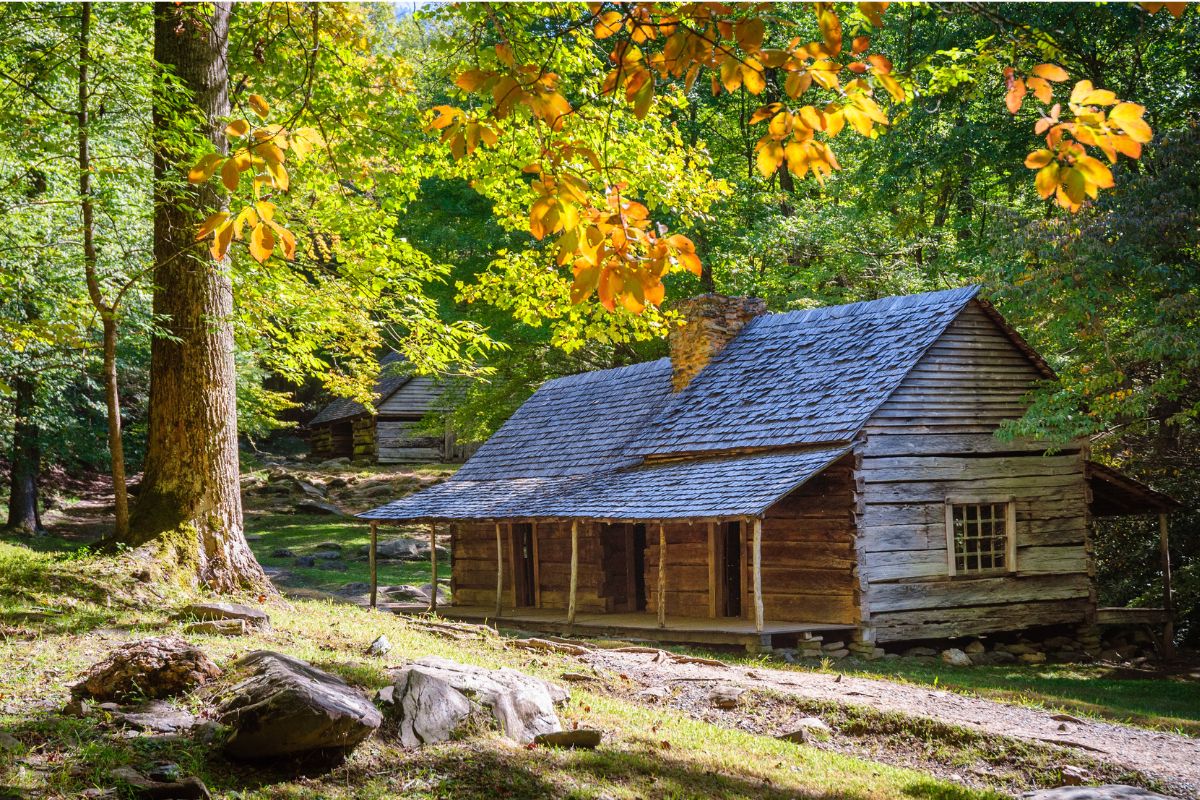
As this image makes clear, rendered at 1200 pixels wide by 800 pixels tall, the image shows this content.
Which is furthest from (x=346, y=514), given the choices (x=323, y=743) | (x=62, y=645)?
(x=323, y=743)

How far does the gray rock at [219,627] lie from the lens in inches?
326

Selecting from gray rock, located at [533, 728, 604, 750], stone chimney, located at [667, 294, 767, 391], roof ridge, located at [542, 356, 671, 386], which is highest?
stone chimney, located at [667, 294, 767, 391]

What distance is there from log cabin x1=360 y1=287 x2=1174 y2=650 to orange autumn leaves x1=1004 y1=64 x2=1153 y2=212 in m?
10.6

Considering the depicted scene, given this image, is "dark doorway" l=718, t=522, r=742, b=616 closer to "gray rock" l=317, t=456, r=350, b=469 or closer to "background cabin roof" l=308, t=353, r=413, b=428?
"background cabin roof" l=308, t=353, r=413, b=428

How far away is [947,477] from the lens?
16312 mm

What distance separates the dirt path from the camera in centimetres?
806

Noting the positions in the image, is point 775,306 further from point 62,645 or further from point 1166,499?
point 62,645

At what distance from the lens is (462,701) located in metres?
6.80

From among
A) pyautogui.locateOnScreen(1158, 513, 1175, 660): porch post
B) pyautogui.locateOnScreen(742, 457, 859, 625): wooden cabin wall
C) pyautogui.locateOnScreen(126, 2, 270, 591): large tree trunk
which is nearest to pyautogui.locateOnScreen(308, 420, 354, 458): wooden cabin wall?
pyautogui.locateOnScreen(742, 457, 859, 625): wooden cabin wall

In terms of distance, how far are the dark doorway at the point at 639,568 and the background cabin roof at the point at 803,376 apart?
1.77 metres

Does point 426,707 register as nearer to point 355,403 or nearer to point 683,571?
point 683,571

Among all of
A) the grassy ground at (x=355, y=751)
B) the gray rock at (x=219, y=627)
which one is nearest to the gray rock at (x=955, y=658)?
the grassy ground at (x=355, y=751)

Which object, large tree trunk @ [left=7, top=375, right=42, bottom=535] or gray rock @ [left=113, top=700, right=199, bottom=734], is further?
large tree trunk @ [left=7, top=375, right=42, bottom=535]

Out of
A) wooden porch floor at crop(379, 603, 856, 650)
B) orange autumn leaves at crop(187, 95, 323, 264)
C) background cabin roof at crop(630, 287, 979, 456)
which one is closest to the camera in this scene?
orange autumn leaves at crop(187, 95, 323, 264)
